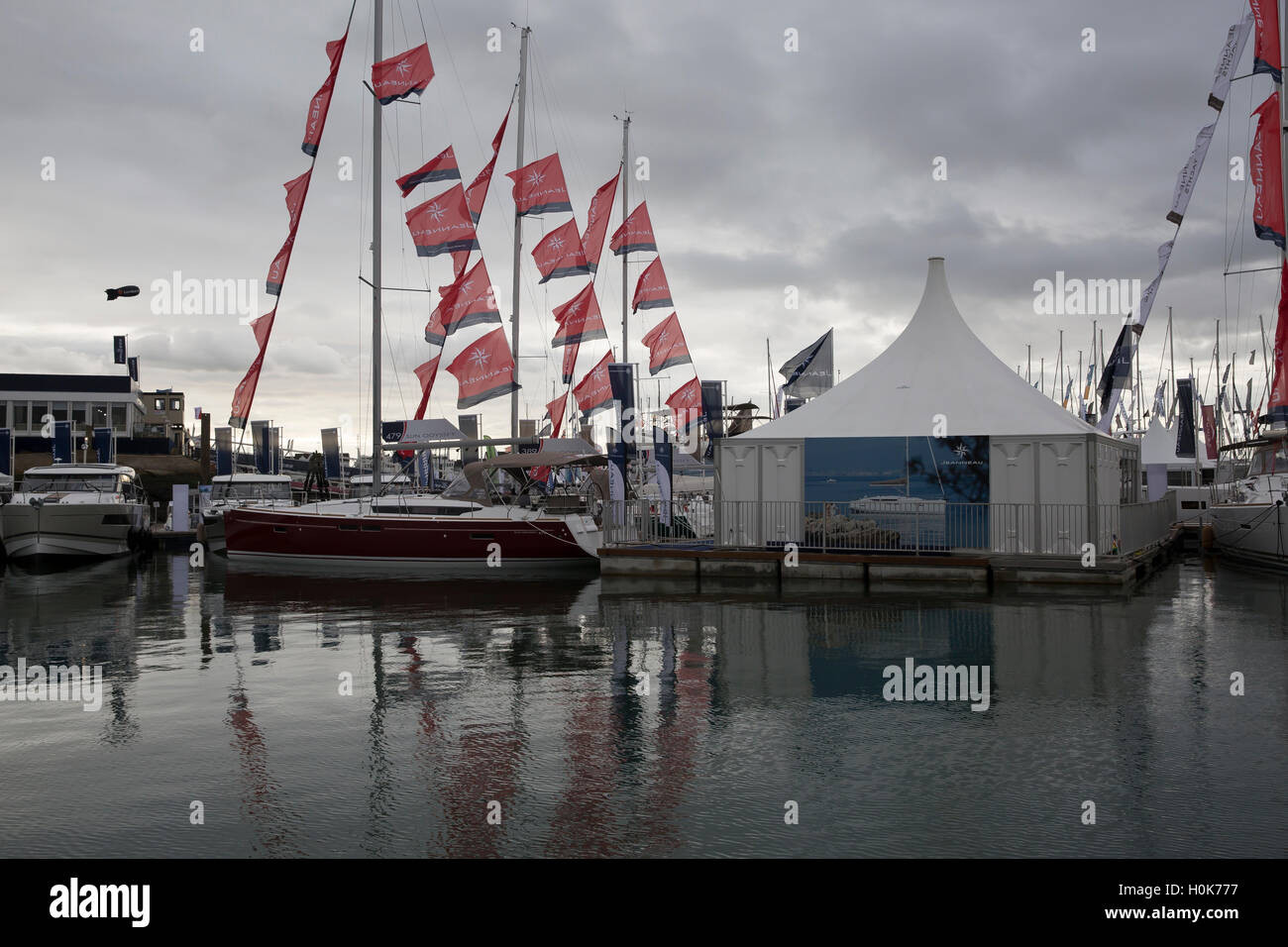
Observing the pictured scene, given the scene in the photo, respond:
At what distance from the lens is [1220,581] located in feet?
75.9

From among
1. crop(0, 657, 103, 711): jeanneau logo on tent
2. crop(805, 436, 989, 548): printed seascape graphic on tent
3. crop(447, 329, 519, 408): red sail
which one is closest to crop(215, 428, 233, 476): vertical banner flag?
crop(447, 329, 519, 408): red sail

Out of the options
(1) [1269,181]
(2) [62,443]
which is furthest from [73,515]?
(1) [1269,181]

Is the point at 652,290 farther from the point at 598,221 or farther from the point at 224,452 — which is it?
the point at 224,452

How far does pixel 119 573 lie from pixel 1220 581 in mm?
28609

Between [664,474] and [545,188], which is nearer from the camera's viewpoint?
[664,474]

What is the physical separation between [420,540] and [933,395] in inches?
553

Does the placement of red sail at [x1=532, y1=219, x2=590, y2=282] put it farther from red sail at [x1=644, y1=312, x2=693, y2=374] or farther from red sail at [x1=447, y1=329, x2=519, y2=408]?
red sail at [x1=644, y1=312, x2=693, y2=374]

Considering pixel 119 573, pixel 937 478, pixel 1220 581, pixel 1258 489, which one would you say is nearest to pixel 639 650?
pixel 937 478

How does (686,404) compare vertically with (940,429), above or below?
above

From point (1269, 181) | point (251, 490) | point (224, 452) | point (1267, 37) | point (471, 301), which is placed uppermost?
point (1267, 37)

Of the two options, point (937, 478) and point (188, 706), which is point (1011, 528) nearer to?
point (937, 478)

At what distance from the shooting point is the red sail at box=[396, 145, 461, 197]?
28844 mm

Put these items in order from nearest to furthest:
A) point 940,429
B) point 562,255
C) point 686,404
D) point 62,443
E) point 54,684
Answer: point 54,684 → point 940,429 → point 562,255 → point 686,404 → point 62,443

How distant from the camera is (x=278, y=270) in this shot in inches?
1075
